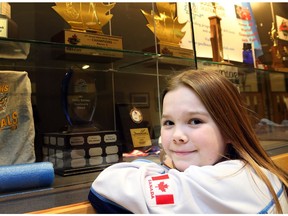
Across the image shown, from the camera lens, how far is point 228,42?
1.66 metres

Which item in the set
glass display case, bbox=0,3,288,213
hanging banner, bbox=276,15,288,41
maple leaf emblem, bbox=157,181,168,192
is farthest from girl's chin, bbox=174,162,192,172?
hanging banner, bbox=276,15,288,41

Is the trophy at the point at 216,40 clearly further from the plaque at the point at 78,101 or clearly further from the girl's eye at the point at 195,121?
the girl's eye at the point at 195,121

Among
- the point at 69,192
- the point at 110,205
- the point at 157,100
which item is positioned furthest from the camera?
the point at 157,100

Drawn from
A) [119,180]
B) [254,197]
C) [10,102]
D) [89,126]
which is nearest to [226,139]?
[254,197]

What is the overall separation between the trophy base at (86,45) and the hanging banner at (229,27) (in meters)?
0.50

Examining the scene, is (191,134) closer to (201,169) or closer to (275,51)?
(201,169)

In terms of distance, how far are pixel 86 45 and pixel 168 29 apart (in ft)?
1.44

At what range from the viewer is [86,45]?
3.12 feet

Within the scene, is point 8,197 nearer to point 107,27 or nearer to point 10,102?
point 10,102

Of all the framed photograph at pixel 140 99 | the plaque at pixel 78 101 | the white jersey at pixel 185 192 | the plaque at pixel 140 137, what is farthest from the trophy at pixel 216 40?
the white jersey at pixel 185 192

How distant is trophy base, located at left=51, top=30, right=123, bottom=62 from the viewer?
0.93m

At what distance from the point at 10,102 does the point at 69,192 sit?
13.7 inches

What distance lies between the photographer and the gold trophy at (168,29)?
117 centimetres

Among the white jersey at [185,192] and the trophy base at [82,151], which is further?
the trophy base at [82,151]
